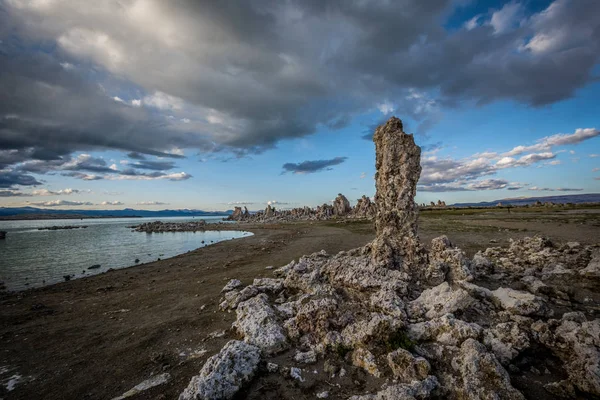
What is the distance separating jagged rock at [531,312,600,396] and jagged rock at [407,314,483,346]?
1.65 meters

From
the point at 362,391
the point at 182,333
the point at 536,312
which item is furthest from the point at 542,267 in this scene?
the point at 182,333

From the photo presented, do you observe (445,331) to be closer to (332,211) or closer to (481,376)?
(481,376)

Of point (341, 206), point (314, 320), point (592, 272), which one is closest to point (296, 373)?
point (314, 320)

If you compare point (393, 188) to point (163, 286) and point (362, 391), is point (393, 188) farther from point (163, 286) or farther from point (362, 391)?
point (163, 286)

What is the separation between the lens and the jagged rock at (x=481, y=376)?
540cm

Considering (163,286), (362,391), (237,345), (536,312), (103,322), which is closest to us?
(362,391)

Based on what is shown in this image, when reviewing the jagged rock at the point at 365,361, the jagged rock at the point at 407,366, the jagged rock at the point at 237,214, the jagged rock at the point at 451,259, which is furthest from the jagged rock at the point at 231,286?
the jagged rock at the point at 237,214

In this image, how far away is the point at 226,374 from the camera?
248 inches

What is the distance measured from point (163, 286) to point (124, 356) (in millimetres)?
9906

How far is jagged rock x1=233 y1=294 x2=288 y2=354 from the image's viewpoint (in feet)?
26.3

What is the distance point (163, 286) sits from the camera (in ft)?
58.5

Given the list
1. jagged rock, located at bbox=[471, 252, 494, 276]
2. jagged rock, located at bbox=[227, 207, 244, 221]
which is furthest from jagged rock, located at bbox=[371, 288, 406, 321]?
jagged rock, located at bbox=[227, 207, 244, 221]

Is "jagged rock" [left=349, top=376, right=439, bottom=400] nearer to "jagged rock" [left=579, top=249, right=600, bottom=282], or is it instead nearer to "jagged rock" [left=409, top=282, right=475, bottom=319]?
"jagged rock" [left=409, top=282, right=475, bottom=319]

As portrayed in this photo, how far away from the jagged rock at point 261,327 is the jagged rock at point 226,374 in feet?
2.24
